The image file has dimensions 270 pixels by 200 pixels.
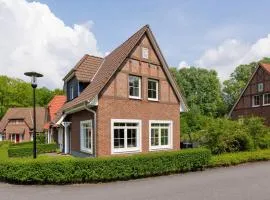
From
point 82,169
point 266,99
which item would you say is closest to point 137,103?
point 82,169

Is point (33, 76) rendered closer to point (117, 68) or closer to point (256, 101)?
point (117, 68)

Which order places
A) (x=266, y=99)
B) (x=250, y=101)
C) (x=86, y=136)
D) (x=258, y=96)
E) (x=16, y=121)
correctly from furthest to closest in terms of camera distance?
(x=16, y=121) < (x=250, y=101) < (x=258, y=96) < (x=266, y=99) < (x=86, y=136)

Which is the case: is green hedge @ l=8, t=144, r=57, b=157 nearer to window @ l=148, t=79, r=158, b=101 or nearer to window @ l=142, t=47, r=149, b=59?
window @ l=148, t=79, r=158, b=101

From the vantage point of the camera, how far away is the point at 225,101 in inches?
2655

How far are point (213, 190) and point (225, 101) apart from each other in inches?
2319

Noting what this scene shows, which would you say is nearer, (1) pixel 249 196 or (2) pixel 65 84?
(1) pixel 249 196

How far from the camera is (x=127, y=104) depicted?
18.9m

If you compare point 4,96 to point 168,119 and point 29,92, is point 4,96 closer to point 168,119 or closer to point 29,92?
point 29,92

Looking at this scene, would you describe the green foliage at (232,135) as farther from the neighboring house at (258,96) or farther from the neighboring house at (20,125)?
the neighboring house at (20,125)

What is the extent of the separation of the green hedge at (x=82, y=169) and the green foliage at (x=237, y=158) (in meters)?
3.91

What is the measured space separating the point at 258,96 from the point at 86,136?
80.1 ft

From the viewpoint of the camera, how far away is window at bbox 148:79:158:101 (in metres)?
20.4

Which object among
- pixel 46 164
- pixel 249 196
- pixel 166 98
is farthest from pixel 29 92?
pixel 249 196

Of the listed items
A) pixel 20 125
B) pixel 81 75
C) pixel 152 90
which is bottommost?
pixel 20 125
